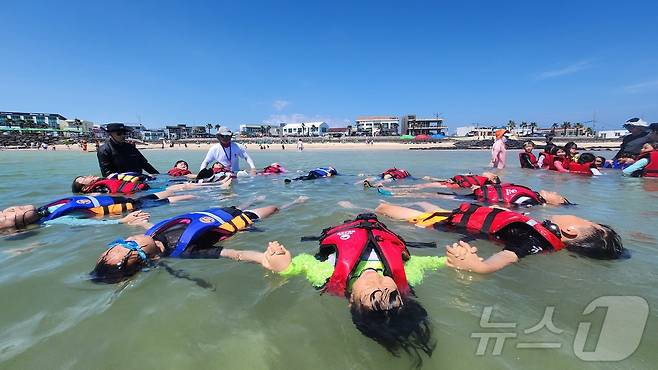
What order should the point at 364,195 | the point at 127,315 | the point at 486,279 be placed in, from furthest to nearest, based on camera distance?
the point at 364,195 < the point at 486,279 < the point at 127,315

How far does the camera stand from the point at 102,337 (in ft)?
8.05

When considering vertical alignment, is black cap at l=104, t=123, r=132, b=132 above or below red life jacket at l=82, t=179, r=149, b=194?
above

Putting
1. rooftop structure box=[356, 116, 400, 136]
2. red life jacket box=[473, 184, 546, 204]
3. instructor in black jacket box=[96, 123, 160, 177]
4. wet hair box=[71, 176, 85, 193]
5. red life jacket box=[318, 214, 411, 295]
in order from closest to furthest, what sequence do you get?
1. red life jacket box=[318, 214, 411, 295]
2. red life jacket box=[473, 184, 546, 204]
3. wet hair box=[71, 176, 85, 193]
4. instructor in black jacket box=[96, 123, 160, 177]
5. rooftop structure box=[356, 116, 400, 136]

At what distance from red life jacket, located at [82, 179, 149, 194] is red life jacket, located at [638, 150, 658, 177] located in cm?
1536

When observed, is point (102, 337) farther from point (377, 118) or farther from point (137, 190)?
point (377, 118)

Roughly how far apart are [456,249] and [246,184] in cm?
797

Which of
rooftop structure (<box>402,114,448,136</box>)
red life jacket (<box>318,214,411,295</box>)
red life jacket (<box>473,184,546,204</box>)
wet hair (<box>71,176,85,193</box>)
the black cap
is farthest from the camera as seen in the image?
rooftop structure (<box>402,114,448,136</box>)

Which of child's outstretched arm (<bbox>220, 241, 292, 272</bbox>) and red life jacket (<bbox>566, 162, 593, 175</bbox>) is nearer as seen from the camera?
child's outstretched arm (<bbox>220, 241, 292, 272</bbox>)

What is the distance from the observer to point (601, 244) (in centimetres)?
373

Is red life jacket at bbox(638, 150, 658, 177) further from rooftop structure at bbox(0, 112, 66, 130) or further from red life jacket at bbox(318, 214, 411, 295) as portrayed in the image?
rooftop structure at bbox(0, 112, 66, 130)

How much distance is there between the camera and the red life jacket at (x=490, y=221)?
4.00 meters

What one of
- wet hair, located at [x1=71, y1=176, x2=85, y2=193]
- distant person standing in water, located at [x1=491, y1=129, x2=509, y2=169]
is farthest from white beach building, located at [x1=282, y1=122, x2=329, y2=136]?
wet hair, located at [x1=71, y1=176, x2=85, y2=193]

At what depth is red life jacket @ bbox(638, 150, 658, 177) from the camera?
1063 cm

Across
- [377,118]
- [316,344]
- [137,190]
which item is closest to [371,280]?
[316,344]
